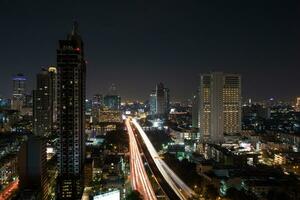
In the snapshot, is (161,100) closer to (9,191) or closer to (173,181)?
(173,181)

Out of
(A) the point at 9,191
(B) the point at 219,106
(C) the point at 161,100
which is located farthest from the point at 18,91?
(A) the point at 9,191

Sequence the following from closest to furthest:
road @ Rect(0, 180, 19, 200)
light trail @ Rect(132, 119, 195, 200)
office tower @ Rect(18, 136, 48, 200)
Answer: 1. office tower @ Rect(18, 136, 48, 200)
2. light trail @ Rect(132, 119, 195, 200)
3. road @ Rect(0, 180, 19, 200)

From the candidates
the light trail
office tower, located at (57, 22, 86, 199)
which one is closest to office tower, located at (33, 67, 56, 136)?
the light trail

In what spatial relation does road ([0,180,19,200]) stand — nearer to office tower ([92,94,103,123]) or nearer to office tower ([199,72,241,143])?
office tower ([199,72,241,143])

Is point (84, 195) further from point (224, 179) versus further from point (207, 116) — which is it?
point (207, 116)

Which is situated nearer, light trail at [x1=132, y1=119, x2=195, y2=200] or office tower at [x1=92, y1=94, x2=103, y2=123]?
light trail at [x1=132, y1=119, x2=195, y2=200]

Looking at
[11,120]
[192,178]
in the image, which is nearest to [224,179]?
[192,178]

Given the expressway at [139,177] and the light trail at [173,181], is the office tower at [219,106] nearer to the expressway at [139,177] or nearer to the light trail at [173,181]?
the expressway at [139,177]
